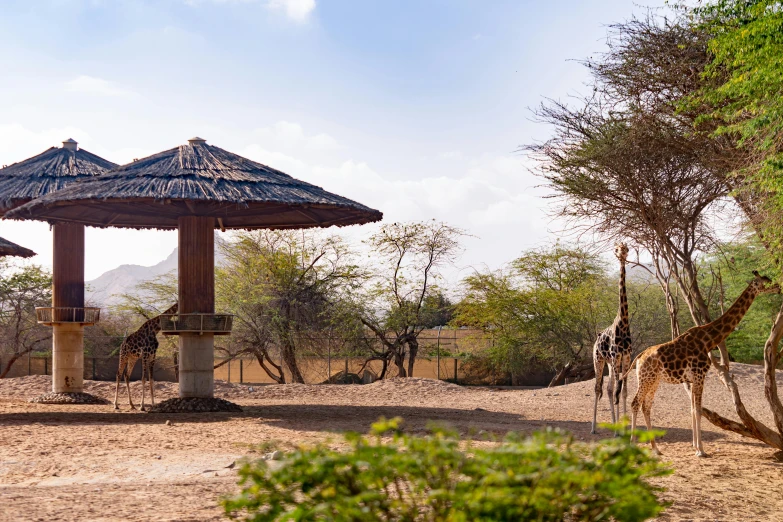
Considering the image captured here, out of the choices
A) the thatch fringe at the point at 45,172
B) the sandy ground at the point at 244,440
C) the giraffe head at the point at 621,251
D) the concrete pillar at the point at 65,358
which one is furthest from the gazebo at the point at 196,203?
the giraffe head at the point at 621,251

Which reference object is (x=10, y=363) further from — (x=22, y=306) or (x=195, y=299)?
(x=195, y=299)

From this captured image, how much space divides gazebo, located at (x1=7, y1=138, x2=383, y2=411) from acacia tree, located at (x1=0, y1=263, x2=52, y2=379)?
15.2 metres

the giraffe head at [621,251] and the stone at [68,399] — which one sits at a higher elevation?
the giraffe head at [621,251]

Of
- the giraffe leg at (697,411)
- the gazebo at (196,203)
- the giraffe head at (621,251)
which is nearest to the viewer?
the giraffe leg at (697,411)

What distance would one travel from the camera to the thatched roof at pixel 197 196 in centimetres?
1480

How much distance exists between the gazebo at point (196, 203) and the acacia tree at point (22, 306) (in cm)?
1517

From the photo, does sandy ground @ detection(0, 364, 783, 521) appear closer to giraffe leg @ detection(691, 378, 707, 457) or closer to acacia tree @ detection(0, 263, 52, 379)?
giraffe leg @ detection(691, 378, 707, 457)

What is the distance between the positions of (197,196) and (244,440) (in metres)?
4.92

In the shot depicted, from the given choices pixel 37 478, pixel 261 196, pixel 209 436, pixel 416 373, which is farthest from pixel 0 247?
pixel 416 373

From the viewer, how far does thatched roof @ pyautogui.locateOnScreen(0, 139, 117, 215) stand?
59.6 ft

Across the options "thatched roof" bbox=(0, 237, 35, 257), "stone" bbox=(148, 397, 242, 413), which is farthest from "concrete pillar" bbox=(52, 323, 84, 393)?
"stone" bbox=(148, 397, 242, 413)

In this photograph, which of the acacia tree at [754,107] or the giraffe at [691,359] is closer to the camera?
the acacia tree at [754,107]

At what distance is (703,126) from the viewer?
1223cm

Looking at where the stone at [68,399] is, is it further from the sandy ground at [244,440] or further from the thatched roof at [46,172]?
the thatched roof at [46,172]
